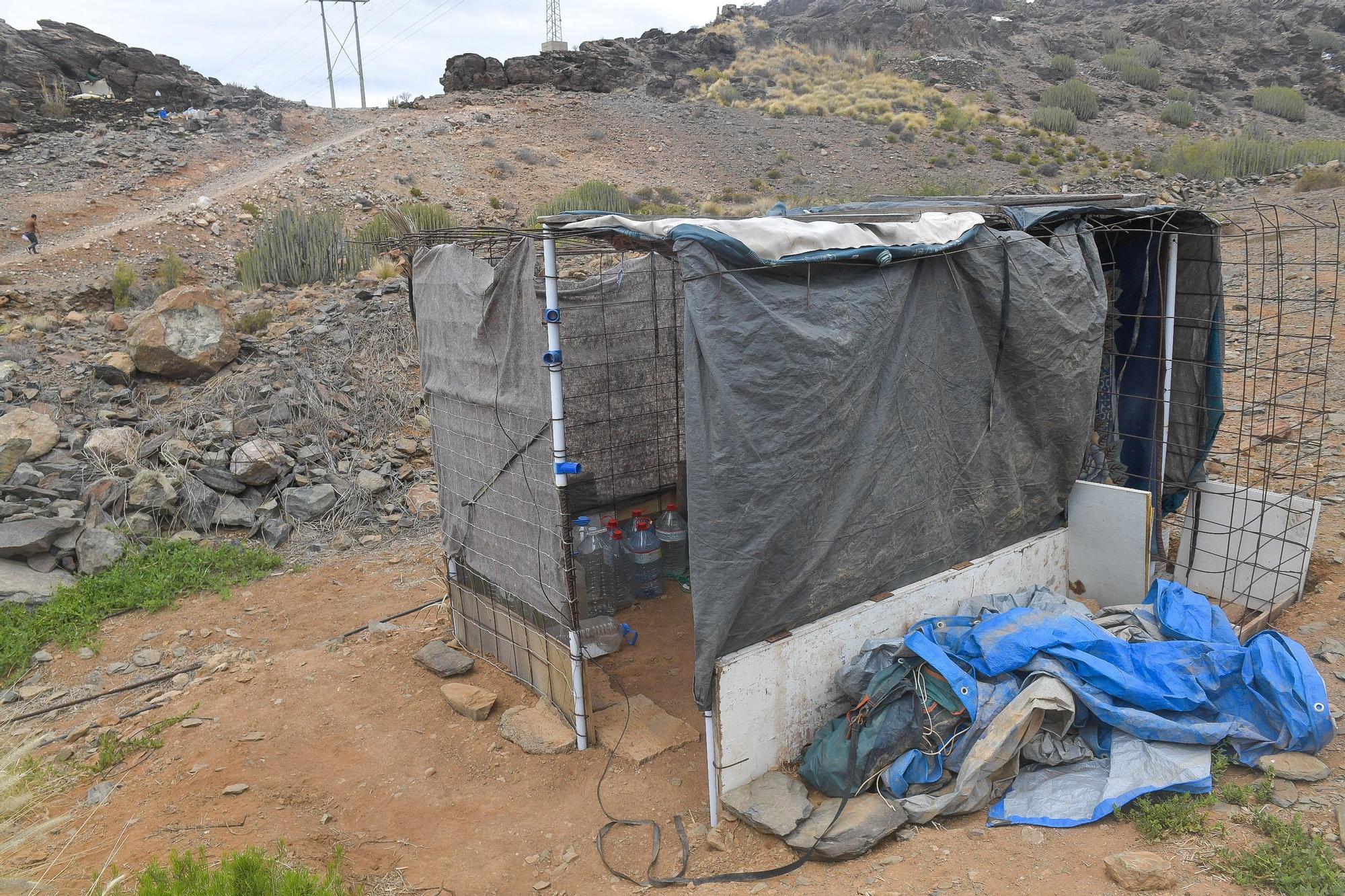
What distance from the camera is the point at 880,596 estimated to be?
429 cm

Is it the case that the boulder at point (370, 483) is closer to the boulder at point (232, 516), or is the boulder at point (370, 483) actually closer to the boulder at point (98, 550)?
the boulder at point (232, 516)

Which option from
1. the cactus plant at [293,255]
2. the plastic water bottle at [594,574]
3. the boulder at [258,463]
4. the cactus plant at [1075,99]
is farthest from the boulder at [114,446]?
the cactus plant at [1075,99]

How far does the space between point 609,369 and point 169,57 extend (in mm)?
28320

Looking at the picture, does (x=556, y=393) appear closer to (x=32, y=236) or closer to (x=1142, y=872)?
(x=1142, y=872)

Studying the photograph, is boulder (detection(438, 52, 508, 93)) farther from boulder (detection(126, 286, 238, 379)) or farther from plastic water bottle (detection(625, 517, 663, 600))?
plastic water bottle (detection(625, 517, 663, 600))

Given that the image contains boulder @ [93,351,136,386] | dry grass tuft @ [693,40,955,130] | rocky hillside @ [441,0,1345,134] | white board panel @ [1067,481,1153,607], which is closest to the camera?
white board panel @ [1067,481,1153,607]

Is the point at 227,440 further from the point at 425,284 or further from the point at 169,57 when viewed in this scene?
the point at 169,57

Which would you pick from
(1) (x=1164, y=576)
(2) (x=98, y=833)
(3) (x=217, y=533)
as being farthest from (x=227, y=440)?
(1) (x=1164, y=576)

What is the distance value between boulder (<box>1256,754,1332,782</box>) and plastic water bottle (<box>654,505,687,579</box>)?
3626 mm

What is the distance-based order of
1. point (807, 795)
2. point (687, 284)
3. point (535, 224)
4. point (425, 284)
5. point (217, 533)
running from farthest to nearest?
point (217, 533), point (425, 284), point (535, 224), point (807, 795), point (687, 284)

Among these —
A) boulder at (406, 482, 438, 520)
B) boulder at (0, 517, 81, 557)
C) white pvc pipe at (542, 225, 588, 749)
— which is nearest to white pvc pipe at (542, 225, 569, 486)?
white pvc pipe at (542, 225, 588, 749)

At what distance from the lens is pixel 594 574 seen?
594 centimetres

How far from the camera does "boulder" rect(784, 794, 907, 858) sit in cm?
346

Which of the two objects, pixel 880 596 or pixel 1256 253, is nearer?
pixel 880 596
